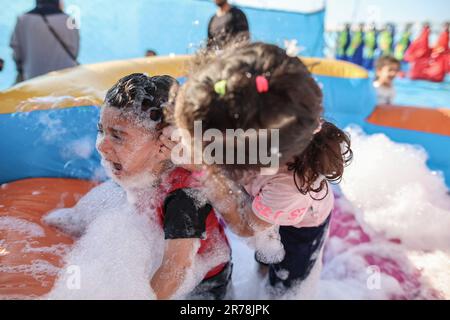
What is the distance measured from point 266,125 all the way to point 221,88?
0.10 meters

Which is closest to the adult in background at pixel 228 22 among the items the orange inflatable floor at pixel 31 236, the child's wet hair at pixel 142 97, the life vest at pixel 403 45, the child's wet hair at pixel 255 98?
the orange inflatable floor at pixel 31 236

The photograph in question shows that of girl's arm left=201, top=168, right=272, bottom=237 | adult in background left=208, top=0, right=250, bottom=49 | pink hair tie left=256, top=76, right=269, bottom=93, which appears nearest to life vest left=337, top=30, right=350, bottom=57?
adult in background left=208, top=0, right=250, bottom=49

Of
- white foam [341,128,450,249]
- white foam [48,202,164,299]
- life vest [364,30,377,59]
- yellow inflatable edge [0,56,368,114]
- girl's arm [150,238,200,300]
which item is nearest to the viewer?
girl's arm [150,238,200,300]

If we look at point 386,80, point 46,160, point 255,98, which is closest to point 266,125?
point 255,98

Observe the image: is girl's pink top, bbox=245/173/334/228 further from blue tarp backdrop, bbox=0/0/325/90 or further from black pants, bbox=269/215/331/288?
blue tarp backdrop, bbox=0/0/325/90

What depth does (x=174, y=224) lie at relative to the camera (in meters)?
0.90

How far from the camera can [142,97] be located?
979 mm

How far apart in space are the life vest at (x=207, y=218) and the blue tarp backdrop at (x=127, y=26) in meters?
1.52

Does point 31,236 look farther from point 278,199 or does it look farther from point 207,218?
point 278,199

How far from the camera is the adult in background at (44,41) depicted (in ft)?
7.13

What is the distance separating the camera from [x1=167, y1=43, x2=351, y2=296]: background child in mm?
692

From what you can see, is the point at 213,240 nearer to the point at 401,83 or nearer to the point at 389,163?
the point at 389,163

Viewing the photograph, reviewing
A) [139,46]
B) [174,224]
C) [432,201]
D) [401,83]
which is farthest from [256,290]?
[401,83]

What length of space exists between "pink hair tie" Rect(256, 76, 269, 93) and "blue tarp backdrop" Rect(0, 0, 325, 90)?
1.74 metres
